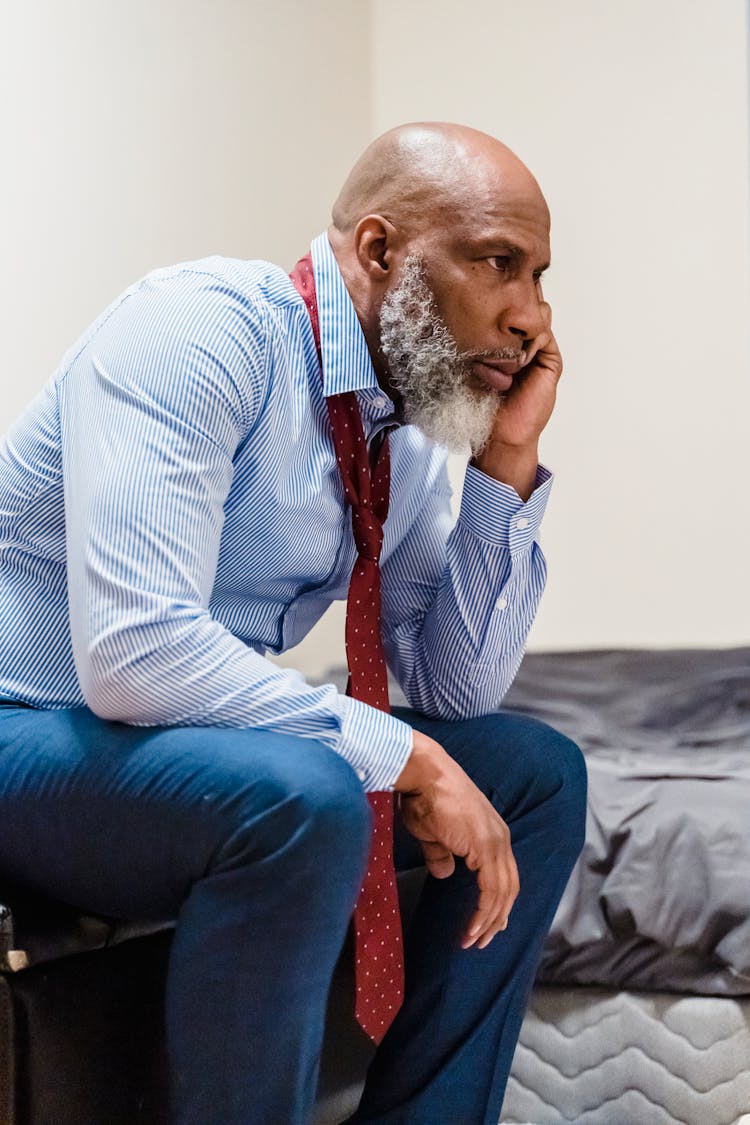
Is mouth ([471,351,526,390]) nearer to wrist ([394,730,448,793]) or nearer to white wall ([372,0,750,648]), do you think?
wrist ([394,730,448,793])

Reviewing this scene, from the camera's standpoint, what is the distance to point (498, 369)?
1.34 meters

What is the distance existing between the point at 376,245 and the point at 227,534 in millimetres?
357

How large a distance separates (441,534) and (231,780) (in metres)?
0.61

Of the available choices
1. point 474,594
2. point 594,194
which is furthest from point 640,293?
point 474,594

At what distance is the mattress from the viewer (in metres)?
1.45

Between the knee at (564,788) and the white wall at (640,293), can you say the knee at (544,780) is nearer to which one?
the knee at (564,788)

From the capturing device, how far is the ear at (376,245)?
128 centimetres

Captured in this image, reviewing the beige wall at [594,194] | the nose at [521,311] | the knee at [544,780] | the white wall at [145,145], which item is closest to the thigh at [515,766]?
the knee at [544,780]

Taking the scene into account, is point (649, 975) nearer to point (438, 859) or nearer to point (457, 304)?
point (438, 859)

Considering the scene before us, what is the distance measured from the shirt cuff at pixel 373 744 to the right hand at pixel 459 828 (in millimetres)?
21

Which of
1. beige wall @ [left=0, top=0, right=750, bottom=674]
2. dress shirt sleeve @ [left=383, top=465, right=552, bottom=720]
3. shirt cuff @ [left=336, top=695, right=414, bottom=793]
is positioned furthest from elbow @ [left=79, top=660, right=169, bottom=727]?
beige wall @ [left=0, top=0, right=750, bottom=674]

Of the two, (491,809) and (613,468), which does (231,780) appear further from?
(613,468)

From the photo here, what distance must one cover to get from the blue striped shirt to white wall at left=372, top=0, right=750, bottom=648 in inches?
62.3

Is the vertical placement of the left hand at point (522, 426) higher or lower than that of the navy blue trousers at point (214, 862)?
higher
